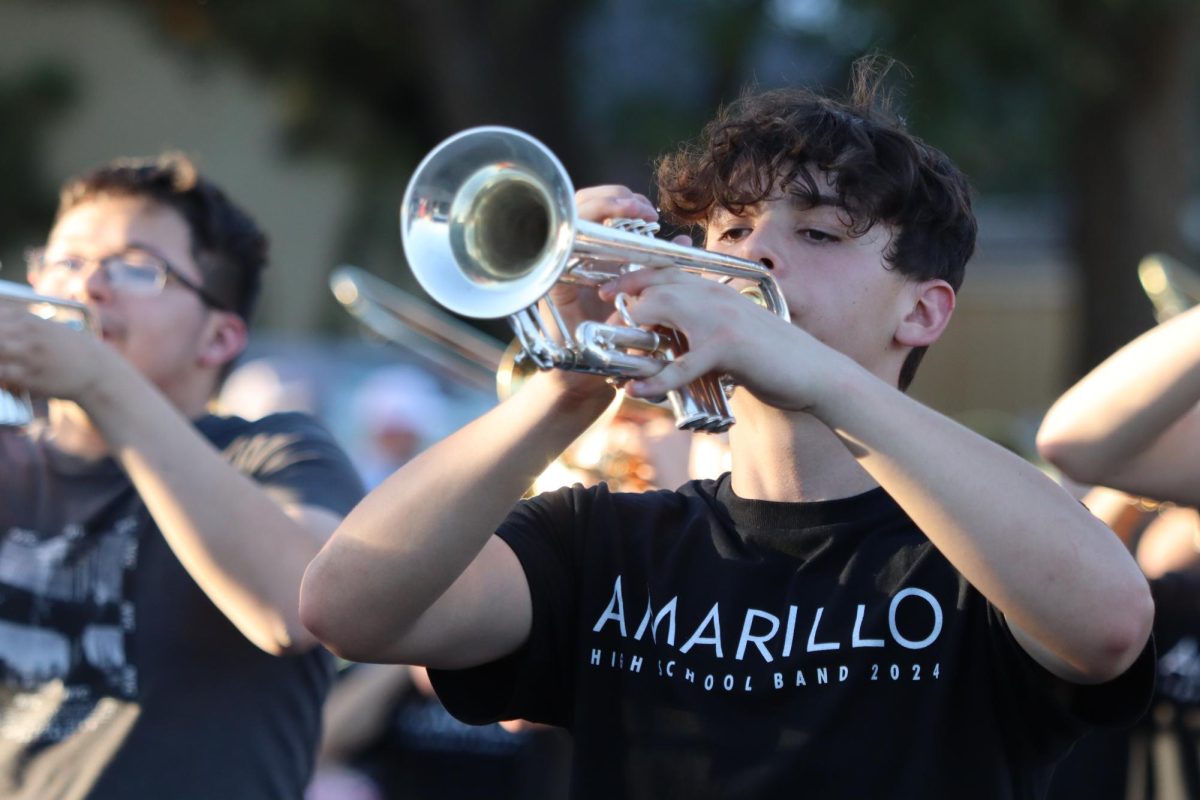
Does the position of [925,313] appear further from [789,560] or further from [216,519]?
[216,519]

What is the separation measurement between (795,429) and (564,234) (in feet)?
1.59

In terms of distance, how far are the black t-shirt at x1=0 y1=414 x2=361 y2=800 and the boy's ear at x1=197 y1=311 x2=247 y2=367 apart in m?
0.33

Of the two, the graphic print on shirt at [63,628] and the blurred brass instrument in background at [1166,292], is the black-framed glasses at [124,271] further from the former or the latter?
the blurred brass instrument in background at [1166,292]

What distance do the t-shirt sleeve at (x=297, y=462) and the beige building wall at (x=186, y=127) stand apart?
11.4 metres

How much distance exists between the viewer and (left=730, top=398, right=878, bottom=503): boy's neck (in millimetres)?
2250

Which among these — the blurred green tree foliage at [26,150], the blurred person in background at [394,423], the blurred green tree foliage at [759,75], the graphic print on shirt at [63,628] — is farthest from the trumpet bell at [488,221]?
the blurred green tree foliage at [26,150]

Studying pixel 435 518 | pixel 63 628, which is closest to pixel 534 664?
pixel 435 518

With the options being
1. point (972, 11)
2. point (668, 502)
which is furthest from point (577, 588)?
point (972, 11)

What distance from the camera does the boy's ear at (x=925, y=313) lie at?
91.0 inches

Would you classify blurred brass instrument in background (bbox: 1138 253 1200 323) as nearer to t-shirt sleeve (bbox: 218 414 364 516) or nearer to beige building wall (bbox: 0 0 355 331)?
t-shirt sleeve (bbox: 218 414 364 516)

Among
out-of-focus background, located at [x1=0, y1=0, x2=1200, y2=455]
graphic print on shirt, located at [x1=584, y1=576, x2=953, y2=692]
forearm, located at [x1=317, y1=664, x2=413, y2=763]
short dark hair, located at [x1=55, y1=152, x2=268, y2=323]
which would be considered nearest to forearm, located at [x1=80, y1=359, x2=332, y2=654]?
short dark hair, located at [x1=55, y1=152, x2=268, y2=323]

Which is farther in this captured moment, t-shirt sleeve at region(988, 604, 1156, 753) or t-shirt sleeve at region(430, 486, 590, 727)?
t-shirt sleeve at region(430, 486, 590, 727)

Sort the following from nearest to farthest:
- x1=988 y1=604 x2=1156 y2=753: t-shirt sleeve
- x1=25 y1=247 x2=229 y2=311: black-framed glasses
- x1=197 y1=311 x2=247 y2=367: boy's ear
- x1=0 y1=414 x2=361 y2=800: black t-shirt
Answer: x1=988 y1=604 x2=1156 y2=753: t-shirt sleeve, x1=0 y1=414 x2=361 y2=800: black t-shirt, x1=25 y1=247 x2=229 y2=311: black-framed glasses, x1=197 y1=311 x2=247 y2=367: boy's ear

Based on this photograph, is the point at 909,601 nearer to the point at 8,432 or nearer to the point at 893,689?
the point at 893,689
